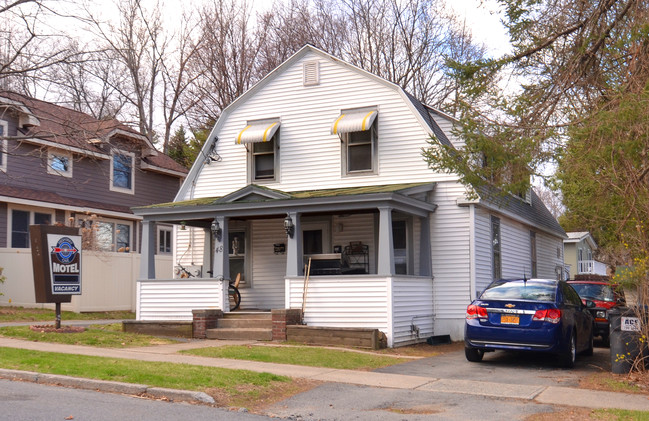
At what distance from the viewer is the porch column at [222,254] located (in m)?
17.2

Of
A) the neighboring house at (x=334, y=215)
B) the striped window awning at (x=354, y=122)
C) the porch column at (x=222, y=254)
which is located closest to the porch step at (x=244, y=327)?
the neighboring house at (x=334, y=215)

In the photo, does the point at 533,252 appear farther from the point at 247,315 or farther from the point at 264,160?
the point at 247,315

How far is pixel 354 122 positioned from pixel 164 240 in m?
14.6

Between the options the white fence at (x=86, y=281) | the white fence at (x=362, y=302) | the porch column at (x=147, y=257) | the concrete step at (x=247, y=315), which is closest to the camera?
the white fence at (x=362, y=302)

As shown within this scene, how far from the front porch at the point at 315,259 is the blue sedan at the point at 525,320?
2.87 meters

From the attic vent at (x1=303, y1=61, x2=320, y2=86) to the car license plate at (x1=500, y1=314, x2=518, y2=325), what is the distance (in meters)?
9.23

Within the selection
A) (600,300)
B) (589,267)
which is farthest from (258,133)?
(589,267)

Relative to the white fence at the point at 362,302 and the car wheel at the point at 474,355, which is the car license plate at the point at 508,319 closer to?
the car wheel at the point at 474,355

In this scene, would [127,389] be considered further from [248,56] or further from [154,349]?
[248,56]

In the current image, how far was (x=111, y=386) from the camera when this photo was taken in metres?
9.30

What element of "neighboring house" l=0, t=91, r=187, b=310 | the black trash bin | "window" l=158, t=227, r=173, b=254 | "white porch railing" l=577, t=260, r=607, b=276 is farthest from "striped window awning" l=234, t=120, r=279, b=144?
"white porch railing" l=577, t=260, r=607, b=276

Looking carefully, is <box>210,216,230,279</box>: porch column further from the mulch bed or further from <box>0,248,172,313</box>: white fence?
<box>0,248,172,313</box>: white fence

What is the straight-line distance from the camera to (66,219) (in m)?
25.6

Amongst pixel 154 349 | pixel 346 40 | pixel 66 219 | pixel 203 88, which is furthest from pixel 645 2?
pixel 203 88
